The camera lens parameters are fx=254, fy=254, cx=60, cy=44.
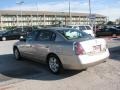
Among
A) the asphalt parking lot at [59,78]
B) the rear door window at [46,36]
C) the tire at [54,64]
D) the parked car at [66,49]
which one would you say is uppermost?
the rear door window at [46,36]

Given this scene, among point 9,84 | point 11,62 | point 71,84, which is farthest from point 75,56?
point 11,62

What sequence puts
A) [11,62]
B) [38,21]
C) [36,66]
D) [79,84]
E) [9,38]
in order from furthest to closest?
[38,21] → [9,38] → [11,62] → [36,66] → [79,84]

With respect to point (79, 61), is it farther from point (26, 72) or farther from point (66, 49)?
point (26, 72)

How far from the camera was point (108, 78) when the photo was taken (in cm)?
771

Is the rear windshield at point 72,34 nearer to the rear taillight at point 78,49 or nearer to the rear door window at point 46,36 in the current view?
the rear door window at point 46,36

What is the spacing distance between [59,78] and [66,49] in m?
0.95

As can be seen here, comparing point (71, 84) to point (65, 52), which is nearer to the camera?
point (71, 84)

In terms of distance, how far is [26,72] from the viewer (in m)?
9.10

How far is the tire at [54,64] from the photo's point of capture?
8.41 m

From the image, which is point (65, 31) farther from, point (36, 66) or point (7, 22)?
point (7, 22)

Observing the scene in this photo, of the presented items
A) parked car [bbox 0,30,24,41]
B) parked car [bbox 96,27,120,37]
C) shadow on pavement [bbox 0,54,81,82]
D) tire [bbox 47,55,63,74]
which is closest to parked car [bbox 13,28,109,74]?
tire [bbox 47,55,63,74]

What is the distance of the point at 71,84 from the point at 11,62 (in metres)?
4.69

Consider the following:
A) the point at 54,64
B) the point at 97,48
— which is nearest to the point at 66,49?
the point at 54,64

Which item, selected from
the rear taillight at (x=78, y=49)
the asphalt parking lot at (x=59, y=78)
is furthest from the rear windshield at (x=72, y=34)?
the asphalt parking lot at (x=59, y=78)
